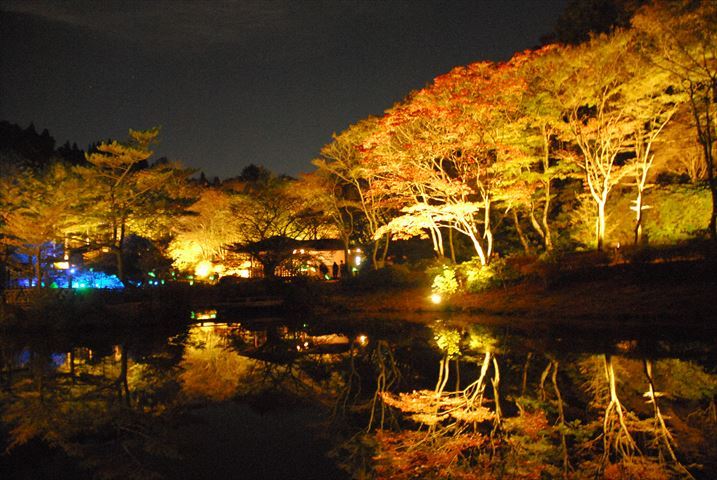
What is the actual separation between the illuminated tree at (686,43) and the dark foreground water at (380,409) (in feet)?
25.4

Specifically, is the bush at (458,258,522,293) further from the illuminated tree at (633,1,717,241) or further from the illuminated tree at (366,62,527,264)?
the illuminated tree at (633,1,717,241)

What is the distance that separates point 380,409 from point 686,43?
47.9ft

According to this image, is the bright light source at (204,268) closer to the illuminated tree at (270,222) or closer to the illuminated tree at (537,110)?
the illuminated tree at (270,222)

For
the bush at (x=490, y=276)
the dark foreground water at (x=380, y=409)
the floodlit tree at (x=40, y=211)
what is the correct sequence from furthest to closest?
the bush at (x=490, y=276) < the floodlit tree at (x=40, y=211) < the dark foreground water at (x=380, y=409)

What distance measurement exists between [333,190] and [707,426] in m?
25.4

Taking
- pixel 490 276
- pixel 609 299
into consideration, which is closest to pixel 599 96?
pixel 609 299

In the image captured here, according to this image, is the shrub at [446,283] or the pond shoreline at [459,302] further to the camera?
the shrub at [446,283]

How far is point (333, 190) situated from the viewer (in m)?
31.1

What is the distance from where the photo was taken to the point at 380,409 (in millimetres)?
8602

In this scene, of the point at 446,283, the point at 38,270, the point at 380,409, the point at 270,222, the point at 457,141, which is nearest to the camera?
the point at 380,409

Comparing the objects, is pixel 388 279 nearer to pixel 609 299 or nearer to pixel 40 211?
pixel 609 299

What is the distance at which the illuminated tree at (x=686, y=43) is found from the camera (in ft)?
50.8

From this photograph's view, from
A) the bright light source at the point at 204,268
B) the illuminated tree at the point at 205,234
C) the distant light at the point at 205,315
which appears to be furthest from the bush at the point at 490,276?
the bright light source at the point at 204,268

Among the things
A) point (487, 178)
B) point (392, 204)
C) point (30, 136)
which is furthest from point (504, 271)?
point (30, 136)
